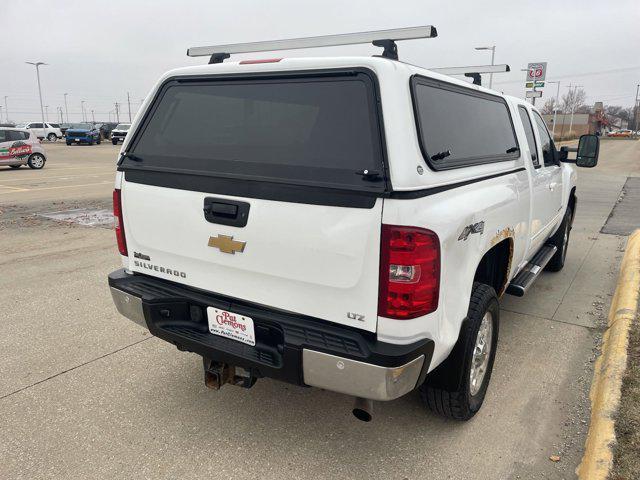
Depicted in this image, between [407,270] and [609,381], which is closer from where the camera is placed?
[407,270]

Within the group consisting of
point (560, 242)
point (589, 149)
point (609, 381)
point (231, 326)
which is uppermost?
point (589, 149)

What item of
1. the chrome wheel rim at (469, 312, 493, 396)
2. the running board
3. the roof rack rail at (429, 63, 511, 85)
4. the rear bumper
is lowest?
the chrome wheel rim at (469, 312, 493, 396)

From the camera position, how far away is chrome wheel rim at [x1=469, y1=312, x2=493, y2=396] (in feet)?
9.84

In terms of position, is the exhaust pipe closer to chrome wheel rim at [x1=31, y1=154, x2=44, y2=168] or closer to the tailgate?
the tailgate

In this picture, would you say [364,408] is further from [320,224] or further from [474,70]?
[474,70]

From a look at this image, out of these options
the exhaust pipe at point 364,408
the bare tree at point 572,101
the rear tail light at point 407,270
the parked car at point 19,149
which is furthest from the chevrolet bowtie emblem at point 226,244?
the bare tree at point 572,101

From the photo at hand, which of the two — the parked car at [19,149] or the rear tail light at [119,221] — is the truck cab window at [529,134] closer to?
the rear tail light at [119,221]

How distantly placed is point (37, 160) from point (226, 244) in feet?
65.5

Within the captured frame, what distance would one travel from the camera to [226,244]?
2.53 meters

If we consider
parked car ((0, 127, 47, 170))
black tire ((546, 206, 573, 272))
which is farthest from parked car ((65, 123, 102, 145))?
black tire ((546, 206, 573, 272))

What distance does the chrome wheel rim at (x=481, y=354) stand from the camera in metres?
3.00

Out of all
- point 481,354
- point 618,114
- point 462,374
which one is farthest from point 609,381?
point 618,114

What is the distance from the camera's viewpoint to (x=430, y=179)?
2271 mm

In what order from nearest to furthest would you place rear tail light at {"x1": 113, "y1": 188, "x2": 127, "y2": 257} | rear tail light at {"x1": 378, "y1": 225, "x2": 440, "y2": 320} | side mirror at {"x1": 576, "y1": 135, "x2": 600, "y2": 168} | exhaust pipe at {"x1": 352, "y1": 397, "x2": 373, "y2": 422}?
rear tail light at {"x1": 378, "y1": 225, "x2": 440, "y2": 320} < exhaust pipe at {"x1": 352, "y1": 397, "x2": 373, "y2": 422} < rear tail light at {"x1": 113, "y1": 188, "x2": 127, "y2": 257} < side mirror at {"x1": 576, "y1": 135, "x2": 600, "y2": 168}
